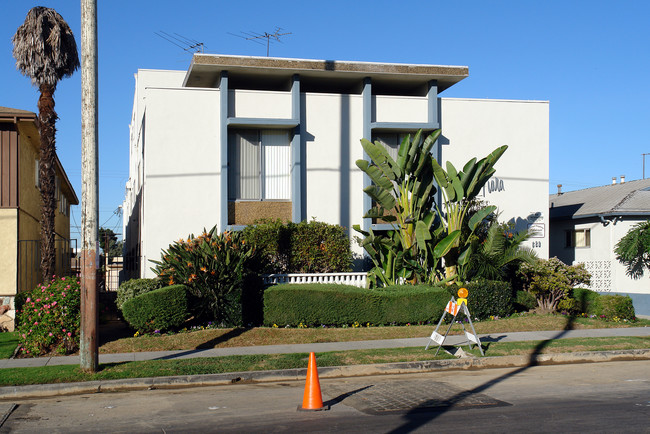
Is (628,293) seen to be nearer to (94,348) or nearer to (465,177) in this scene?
(465,177)

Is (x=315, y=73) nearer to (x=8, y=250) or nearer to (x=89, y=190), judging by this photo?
(x=8, y=250)

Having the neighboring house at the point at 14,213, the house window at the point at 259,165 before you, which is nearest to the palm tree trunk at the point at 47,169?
the neighboring house at the point at 14,213

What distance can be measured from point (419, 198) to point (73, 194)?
81.7 ft

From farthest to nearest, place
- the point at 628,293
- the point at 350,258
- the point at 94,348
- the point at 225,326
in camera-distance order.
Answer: the point at 628,293, the point at 350,258, the point at 225,326, the point at 94,348

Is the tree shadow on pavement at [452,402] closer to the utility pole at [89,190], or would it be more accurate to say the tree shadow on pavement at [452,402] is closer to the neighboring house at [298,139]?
the utility pole at [89,190]

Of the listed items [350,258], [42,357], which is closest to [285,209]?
[350,258]

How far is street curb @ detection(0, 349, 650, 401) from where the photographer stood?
1002cm

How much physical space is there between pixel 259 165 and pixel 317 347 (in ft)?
24.5

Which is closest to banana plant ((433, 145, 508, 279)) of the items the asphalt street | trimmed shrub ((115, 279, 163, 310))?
the asphalt street

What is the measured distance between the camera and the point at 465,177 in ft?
57.3

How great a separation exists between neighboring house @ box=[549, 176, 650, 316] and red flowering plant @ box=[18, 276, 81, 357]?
1674 centimetres

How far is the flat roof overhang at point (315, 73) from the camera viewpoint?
1900 cm

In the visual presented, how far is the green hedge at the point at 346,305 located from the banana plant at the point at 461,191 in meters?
1.39

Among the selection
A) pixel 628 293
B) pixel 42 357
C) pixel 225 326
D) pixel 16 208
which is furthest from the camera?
pixel 628 293
